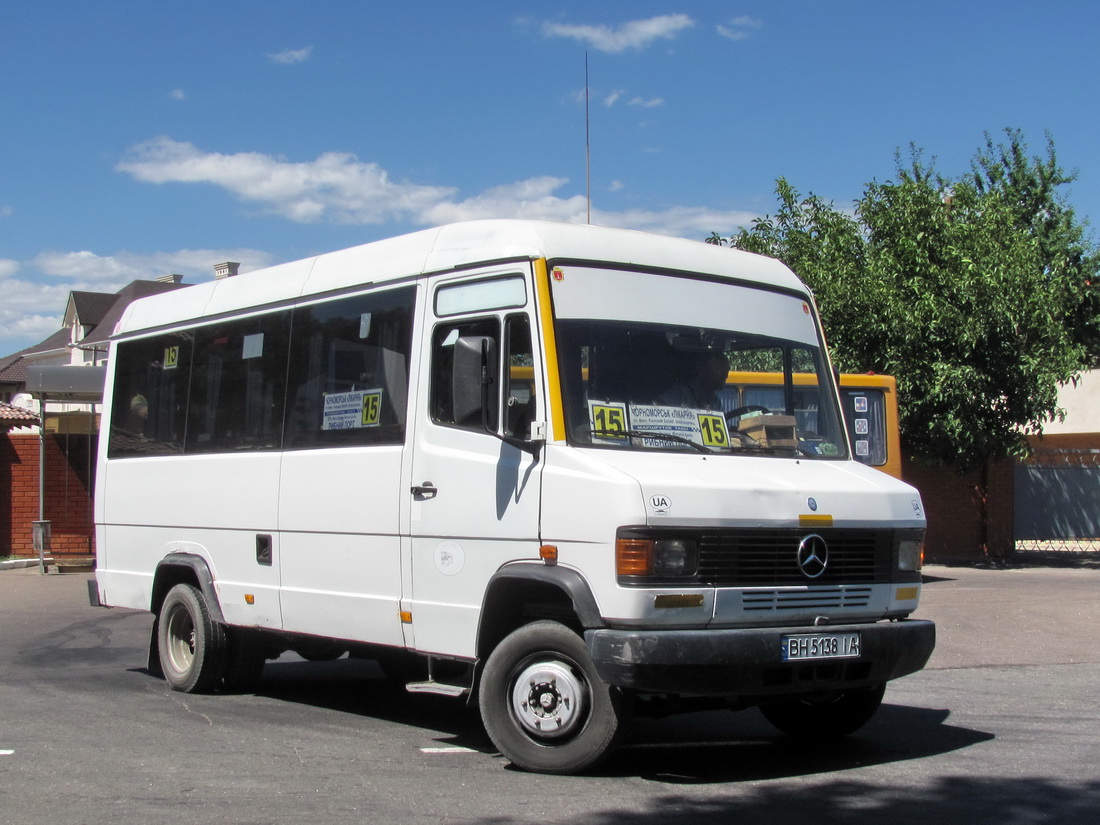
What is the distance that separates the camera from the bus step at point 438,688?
6.88 meters

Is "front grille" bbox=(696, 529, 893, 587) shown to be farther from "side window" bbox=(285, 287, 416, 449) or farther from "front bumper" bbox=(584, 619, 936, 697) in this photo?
"side window" bbox=(285, 287, 416, 449)

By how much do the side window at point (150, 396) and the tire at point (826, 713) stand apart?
4642 mm

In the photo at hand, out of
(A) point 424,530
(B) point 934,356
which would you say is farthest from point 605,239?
(B) point 934,356

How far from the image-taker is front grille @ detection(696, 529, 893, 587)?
243 inches

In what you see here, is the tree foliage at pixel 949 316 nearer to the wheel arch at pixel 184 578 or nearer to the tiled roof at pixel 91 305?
the wheel arch at pixel 184 578

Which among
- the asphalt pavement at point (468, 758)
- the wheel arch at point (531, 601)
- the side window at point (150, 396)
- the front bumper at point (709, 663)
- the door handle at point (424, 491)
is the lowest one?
the asphalt pavement at point (468, 758)

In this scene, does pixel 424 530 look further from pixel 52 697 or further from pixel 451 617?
pixel 52 697

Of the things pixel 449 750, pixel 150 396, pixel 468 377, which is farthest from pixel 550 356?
pixel 150 396

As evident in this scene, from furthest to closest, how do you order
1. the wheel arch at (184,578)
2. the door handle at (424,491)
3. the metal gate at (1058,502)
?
the metal gate at (1058,502), the wheel arch at (184,578), the door handle at (424,491)

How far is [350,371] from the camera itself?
310 inches

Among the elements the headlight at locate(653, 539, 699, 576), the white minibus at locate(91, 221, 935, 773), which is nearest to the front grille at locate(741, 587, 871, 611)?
the white minibus at locate(91, 221, 935, 773)

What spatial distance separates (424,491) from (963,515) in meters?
18.4

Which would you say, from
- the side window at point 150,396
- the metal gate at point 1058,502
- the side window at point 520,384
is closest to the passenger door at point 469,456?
the side window at point 520,384

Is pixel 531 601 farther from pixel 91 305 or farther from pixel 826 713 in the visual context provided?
pixel 91 305
